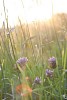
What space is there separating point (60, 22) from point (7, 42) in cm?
146

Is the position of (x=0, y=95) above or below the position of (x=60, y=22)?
below

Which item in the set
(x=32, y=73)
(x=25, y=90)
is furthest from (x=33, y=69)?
(x=25, y=90)

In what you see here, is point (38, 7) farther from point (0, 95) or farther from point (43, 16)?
point (0, 95)

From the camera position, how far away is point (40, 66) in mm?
1409

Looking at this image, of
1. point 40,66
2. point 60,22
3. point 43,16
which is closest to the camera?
point 40,66

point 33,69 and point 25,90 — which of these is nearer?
point 25,90

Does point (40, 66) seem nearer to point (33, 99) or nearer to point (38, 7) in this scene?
point (33, 99)

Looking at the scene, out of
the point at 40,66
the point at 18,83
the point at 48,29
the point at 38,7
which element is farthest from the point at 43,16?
the point at 18,83

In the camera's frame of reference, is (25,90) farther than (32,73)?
No

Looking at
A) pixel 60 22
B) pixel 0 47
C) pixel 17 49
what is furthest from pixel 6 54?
pixel 60 22

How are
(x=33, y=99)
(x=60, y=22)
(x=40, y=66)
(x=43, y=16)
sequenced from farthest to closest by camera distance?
(x=60, y=22)
(x=43, y=16)
(x=40, y=66)
(x=33, y=99)

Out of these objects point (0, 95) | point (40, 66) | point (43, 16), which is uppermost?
point (43, 16)

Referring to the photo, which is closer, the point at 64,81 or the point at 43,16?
the point at 64,81

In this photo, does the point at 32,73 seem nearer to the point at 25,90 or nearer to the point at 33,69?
the point at 33,69
